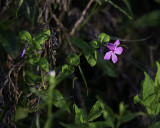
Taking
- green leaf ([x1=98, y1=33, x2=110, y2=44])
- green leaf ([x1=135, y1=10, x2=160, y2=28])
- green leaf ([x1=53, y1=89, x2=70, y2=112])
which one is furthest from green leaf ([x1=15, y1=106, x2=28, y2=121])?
green leaf ([x1=135, y1=10, x2=160, y2=28])

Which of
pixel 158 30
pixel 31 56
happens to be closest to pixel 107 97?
pixel 158 30

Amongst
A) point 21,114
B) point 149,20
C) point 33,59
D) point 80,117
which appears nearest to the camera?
point 80,117

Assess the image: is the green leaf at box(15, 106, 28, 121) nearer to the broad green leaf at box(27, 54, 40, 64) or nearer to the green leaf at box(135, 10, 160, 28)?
the broad green leaf at box(27, 54, 40, 64)

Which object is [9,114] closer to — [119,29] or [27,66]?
[27,66]

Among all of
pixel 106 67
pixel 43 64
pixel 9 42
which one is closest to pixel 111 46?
pixel 43 64

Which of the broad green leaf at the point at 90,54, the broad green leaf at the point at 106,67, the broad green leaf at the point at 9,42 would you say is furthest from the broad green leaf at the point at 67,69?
the broad green leaf at the point at 106,67

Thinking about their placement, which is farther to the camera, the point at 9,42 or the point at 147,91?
the point at 9,42

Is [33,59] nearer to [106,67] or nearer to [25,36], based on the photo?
[25,36]

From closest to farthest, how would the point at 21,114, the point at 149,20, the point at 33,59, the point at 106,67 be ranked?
the point at 33,59 < the point at 21,114 < the point at 106,67 < the point at 149,20
